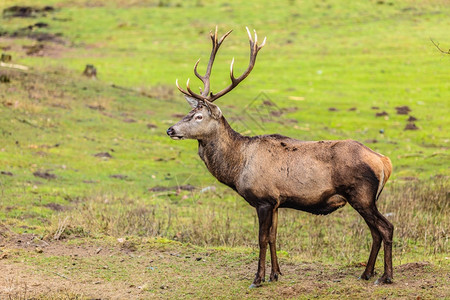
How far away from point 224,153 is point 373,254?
8.72 ft

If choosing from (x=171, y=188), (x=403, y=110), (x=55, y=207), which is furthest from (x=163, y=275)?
(x=403, y=110)

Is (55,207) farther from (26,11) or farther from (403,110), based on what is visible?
(26,11)

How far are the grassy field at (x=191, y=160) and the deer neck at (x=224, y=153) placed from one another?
1581 millimetres

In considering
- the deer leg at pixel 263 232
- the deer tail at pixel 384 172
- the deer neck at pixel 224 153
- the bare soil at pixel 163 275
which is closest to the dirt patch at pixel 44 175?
the bare soil at pixel 163 275

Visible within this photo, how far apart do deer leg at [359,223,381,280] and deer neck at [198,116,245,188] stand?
2.16m

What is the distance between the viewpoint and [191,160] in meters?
21.8

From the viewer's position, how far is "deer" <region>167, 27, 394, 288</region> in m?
9.09

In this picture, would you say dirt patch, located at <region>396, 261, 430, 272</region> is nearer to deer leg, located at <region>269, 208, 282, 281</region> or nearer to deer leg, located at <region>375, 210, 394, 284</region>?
deer leg, located at <region>375, 210, 394, 284</region>

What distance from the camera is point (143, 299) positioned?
29.6ft

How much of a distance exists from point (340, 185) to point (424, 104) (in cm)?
2485

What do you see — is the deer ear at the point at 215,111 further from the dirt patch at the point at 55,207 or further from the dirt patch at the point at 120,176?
the dirt patch at the point at 120,176

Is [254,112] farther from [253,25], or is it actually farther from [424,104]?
[253,25]

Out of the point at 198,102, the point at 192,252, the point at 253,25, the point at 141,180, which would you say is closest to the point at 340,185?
the point at 198,102

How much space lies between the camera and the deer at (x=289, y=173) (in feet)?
29.8
